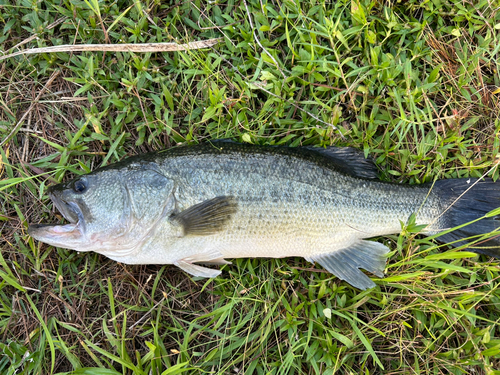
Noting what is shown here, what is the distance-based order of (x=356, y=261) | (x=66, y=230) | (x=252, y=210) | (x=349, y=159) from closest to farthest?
(x=66, y=230) < (x=252, y=210) < (x=356, y=261) < (x=349, y=159)

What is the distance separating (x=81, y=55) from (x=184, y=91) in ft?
3.62

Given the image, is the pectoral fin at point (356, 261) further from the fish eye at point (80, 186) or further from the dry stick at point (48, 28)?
the dry stick at point (48, 28)

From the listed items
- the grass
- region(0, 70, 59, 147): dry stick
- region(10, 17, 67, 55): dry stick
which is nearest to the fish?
the grass

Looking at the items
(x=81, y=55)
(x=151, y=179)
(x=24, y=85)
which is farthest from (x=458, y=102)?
(x=24, y=85)

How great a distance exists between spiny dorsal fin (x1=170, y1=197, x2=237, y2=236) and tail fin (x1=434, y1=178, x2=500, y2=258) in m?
1.92

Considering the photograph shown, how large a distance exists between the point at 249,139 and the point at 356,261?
147 centimetres

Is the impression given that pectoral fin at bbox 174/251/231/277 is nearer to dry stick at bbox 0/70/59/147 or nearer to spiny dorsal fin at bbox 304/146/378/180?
spiny dorsal fin at bbox 304/146/378/180

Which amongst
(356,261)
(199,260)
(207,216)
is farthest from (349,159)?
(199,260)

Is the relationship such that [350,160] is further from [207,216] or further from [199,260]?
[199,260]

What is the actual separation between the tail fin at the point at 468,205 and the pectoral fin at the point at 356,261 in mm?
643

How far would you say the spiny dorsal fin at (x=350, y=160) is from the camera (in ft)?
10.0

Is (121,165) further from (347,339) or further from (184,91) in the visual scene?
(347,339)

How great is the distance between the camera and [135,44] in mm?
3150

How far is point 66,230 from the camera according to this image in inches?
104
